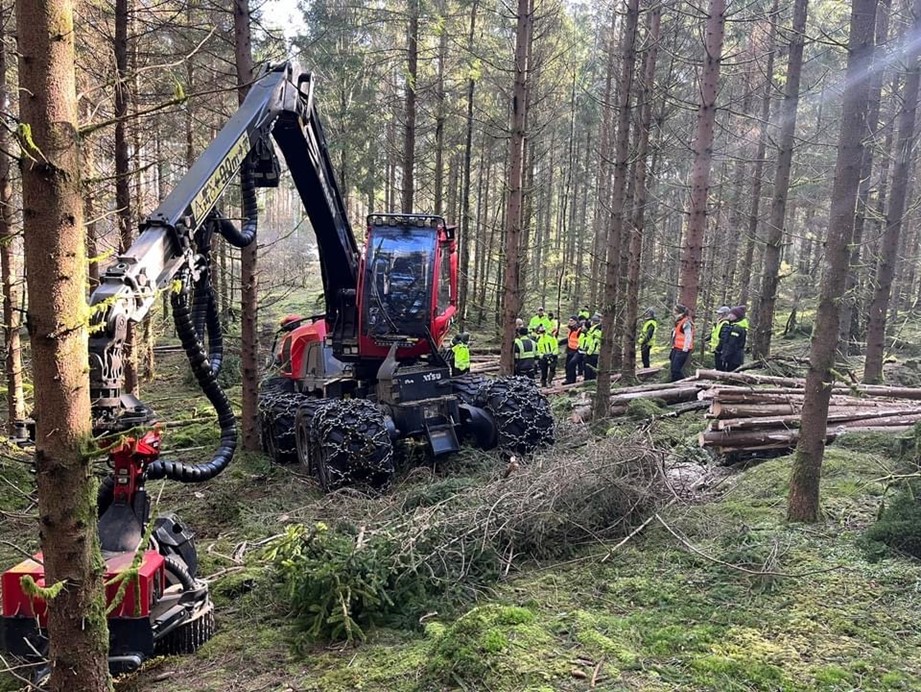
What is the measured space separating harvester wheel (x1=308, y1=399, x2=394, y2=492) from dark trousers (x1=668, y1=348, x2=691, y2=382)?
7.74 metres

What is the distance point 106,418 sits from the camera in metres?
3.58

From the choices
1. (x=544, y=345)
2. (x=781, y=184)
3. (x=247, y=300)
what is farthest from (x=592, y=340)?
(x=247, y=300)

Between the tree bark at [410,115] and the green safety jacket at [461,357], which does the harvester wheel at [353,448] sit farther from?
the tree bark at [410,115]

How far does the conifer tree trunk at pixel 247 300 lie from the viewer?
824cm

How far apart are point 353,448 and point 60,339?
4.91 metres

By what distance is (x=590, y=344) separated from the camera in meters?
15.7

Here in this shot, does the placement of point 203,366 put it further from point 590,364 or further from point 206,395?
→ point 590,364

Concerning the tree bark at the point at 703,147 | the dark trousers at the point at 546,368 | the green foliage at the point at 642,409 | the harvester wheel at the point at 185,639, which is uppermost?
the tree bark at the point at 703,147

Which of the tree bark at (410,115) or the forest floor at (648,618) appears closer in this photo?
the forest floor at (648,618)

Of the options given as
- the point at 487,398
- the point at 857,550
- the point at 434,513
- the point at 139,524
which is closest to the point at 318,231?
the point at 487,398

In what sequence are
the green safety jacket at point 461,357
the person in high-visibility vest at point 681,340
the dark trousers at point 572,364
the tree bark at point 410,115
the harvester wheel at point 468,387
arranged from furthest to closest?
the dark trousers at point 572,364 < the tree bark at point 410,115 < the green safety jacket at point 461,357 < the person in high-visibility vest at point 681,340 < the harvester wheel at point 468,387

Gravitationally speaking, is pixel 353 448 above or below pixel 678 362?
below

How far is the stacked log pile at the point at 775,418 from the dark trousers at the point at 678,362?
3.97 m

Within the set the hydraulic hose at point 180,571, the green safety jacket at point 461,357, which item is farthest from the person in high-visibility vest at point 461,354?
the hydraulic hose at point 180,571
